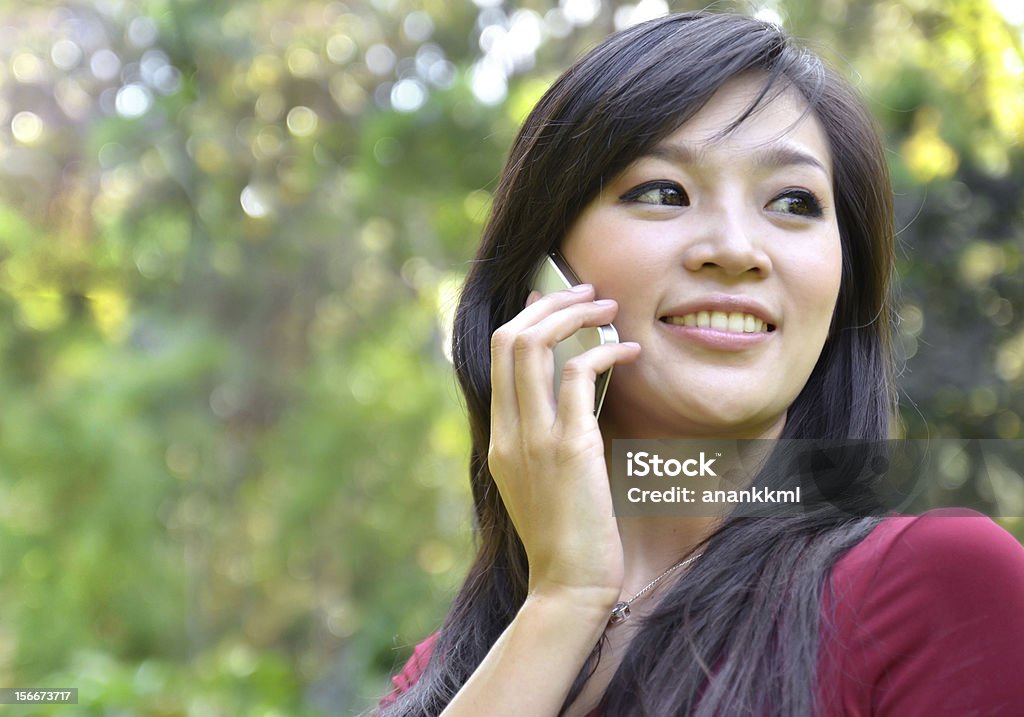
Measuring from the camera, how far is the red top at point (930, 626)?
1152 mm

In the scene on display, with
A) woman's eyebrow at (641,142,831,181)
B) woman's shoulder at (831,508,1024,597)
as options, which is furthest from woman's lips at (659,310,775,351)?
woman's shoulder at (831,508,1024,597)

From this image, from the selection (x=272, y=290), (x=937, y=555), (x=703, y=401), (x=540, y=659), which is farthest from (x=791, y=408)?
(x=272, y=290)

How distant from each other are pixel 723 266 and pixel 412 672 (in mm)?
894

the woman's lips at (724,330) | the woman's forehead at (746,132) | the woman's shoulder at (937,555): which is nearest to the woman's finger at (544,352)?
the woman's lips at (724,330)

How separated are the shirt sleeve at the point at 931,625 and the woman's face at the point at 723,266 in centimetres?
32

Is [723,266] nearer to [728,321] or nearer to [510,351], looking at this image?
[728,321]

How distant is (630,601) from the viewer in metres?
1.61

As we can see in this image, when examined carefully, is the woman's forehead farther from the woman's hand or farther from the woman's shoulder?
the woman's shoulder

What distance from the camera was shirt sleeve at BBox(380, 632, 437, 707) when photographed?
181 centimetres

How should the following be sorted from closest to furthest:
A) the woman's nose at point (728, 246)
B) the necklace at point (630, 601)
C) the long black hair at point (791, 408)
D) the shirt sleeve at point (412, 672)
A: the long black hair at point (791, 408)
the woman's nose at point (728, 246)
the necklace at point (630, 601)
the shirt sleeve at point (412, 672)

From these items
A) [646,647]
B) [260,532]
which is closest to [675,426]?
[646,647]

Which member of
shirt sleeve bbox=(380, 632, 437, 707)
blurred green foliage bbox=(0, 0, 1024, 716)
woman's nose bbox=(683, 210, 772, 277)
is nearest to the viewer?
woman's nose bbox=(683, 210, 772, 277)

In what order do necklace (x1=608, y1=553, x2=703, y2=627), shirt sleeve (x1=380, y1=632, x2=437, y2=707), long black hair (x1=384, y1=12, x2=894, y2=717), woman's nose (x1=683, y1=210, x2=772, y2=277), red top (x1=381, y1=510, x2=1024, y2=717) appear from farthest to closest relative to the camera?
shirt sleeve (x1=380, y1=632, x2=437, y2=707)
necklace (x1=608, y1=553, x2=703, y2=627)
woman's nose (x1=683, y1=210, x2=772, y2=277)
long black hair (x1=384, y1=12, x2=894, y2=717)
red top (x1=381, y1=510, x2=1024, y2=717)

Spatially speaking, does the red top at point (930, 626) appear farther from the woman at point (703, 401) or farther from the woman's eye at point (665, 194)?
the woman's eye at point (665, 194)
